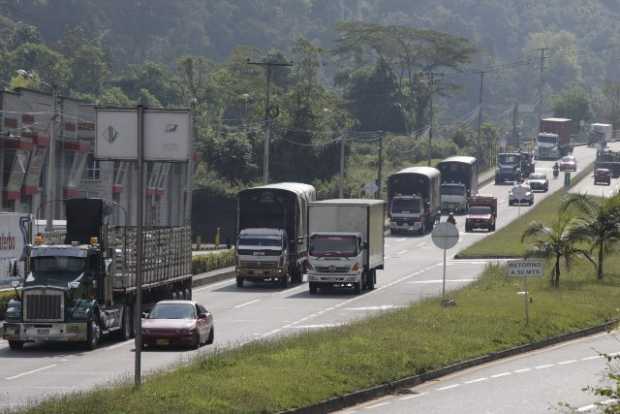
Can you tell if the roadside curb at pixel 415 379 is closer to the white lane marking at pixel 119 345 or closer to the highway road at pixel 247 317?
the highway road at pixel 247 317

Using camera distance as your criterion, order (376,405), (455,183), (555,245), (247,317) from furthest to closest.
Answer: (455,183)
(555,245)
(247,317)
(376,405)

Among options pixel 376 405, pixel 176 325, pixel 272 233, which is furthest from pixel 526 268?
pixel 272 233

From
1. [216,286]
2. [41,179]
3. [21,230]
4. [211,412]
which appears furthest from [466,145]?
[211,412]

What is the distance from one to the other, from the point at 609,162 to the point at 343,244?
3721 inches

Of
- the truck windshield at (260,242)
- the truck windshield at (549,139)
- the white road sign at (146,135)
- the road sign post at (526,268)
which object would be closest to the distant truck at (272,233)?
the truck windshield at (260,242)

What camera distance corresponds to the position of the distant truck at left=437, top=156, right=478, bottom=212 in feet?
334

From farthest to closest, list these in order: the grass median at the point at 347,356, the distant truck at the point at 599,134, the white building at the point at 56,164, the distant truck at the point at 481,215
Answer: the distant truck at the point at 599,134, the distant truck at the point at 481,215, the white building at the point at 56,164, the grass median at the point at 347,356

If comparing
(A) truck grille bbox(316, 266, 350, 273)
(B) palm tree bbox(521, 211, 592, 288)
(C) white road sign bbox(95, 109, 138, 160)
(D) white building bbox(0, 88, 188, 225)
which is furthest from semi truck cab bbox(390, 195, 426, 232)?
(C) white road sign bbox(95, 109, 138, 160)

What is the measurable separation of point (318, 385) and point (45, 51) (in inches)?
5453

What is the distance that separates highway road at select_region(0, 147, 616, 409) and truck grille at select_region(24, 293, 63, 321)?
836 millimetres

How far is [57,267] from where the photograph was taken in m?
34.9

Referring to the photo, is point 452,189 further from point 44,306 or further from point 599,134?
point 599,134

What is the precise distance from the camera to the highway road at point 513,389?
80.2 ft

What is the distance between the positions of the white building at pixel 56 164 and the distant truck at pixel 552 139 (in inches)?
3161
